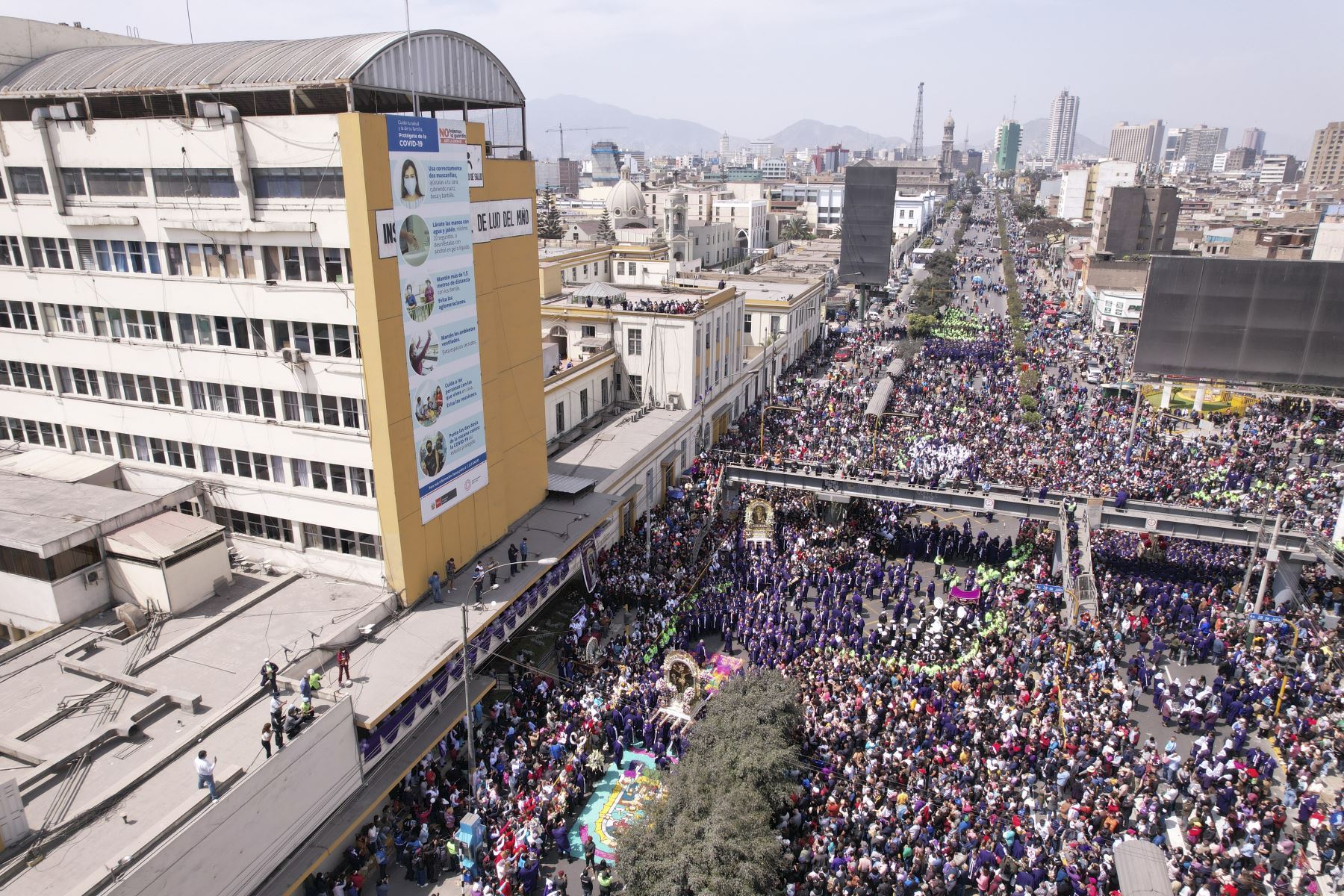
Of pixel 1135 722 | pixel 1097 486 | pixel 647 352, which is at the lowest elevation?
pixel 1135 722

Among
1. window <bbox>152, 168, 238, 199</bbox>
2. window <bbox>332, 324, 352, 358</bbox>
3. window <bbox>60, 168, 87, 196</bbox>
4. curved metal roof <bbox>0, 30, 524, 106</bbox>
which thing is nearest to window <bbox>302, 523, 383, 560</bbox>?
window <bbox>332, 324, 352, 358</bbox>

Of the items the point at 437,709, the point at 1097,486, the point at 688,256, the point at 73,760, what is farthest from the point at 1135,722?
the point at 688,256

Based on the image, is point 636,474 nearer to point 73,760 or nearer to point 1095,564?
point 1095,564

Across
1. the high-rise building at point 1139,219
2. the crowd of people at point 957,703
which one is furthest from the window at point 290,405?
the high-rise building at point 1139,219

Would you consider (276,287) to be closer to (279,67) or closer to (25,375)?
(279,67)

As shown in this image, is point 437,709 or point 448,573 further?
point 448,573

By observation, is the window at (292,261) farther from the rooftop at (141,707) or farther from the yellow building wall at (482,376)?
the rooftop at (141,707)
